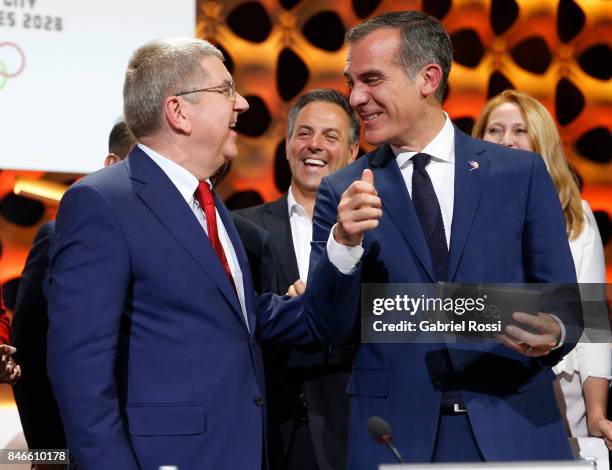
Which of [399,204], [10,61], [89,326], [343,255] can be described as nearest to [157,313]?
[89,326]

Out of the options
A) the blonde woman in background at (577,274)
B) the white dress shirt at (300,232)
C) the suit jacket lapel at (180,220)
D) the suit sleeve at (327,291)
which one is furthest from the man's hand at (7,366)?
the blonde woman in background at (577,274)

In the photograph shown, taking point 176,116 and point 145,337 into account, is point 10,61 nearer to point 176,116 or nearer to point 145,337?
point 176,116

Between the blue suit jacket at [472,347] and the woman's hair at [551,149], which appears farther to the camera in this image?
the woman's hair at [551,149]

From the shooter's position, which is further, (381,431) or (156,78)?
(156,78)

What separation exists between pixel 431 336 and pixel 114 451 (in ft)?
2.28

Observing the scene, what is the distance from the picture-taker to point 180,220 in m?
2.03

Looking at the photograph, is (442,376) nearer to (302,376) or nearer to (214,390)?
(214,390)

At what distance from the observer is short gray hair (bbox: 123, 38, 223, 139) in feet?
7.13

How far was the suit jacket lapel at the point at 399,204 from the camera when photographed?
76.0 inches

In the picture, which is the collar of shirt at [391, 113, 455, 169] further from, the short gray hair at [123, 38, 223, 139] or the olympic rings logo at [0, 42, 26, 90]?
the olympic rings logo at [0, 42, 26, 90]

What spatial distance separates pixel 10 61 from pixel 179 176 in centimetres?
169

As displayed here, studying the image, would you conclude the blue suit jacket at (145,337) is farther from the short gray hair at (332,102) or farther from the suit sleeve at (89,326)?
the short gray hair at (332,102)

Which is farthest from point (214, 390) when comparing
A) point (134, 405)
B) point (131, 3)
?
point (131, 3)

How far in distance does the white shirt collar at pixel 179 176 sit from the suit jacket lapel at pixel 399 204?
1.42 feet
